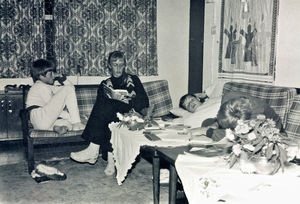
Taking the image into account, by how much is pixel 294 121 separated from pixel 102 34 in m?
3.27

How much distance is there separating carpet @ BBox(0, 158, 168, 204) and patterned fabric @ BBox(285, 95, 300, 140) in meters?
1.23

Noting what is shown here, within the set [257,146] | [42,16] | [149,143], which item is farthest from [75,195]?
[42,16]

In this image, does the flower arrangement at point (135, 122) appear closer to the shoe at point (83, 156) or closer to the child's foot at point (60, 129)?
the shoe at point (83, 156)

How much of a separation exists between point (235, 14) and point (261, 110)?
2.48 meters

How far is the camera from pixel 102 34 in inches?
219

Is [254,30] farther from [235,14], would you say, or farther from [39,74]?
[39,74]

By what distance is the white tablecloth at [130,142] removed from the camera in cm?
252

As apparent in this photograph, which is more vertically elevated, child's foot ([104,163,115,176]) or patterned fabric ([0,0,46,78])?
patterned fabric ([0,0,46,78])

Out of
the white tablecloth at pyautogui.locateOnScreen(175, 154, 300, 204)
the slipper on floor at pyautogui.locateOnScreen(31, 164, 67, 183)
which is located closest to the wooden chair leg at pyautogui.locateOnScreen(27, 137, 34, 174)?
the slipper on floor at pyautogui.locateOnScreen(31, 164, 67, 183)

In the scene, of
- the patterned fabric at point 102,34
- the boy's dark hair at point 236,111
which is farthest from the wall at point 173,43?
the boy's dark hair at point 236,111

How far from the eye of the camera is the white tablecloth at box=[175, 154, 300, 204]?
67.4 inches

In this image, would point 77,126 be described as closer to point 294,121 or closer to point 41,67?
point 41,67

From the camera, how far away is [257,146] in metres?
1.78

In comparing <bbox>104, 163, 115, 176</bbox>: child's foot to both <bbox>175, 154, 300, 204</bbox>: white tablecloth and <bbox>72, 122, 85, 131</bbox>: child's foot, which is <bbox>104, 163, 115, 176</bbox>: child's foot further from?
<bbox>175, 154, 300, 204</bbox>: white tablecloth
